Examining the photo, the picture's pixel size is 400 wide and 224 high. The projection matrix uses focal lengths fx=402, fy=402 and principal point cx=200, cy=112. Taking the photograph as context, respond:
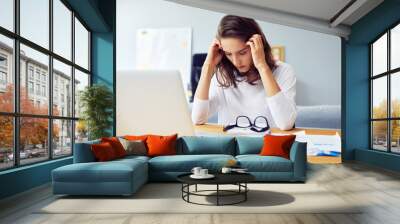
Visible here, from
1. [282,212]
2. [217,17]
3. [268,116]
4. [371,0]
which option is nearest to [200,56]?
[217,17]

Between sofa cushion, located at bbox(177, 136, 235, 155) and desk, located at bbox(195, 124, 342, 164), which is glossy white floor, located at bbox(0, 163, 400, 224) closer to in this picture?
sofa cushion, located at bbox(177, 136, 235, 155)

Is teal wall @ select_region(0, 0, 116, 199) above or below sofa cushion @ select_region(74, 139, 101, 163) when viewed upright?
above

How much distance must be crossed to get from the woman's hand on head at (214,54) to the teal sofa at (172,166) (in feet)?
7.88

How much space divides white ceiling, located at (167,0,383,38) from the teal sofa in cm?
297

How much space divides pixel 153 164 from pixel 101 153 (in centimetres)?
81

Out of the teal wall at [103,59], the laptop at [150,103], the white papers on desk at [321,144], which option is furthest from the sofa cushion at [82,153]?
the white papers on desk at [321,144]

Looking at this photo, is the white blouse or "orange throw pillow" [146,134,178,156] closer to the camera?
"orange throw pillow" [146,134,178,156]

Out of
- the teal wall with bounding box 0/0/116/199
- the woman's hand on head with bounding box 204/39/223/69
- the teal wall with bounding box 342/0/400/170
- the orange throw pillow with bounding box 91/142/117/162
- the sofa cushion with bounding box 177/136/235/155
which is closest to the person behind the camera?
the orange throw pillow with bounding box 91/142/117/162

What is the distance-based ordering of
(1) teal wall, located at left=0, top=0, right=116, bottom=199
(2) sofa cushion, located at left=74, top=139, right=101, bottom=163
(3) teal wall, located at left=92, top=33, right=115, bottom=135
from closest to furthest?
(2) sofa cushion, located at left=74, top=139, right=101, bottom=163 < (1) teal wall, located at left=0, top=0, right=116, bottom=199 < (3) teal wall, located at left=92, top=33, right=115, bottom=135

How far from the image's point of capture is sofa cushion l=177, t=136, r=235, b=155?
6.78m

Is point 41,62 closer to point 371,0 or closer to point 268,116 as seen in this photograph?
point 268,116

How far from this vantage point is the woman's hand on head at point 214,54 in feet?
28.8

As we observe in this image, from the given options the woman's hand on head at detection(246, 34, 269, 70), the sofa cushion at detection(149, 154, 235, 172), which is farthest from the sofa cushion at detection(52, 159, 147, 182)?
the woman's hand on head at detection(246, 34, 269, 70)

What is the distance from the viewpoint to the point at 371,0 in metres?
7.45
